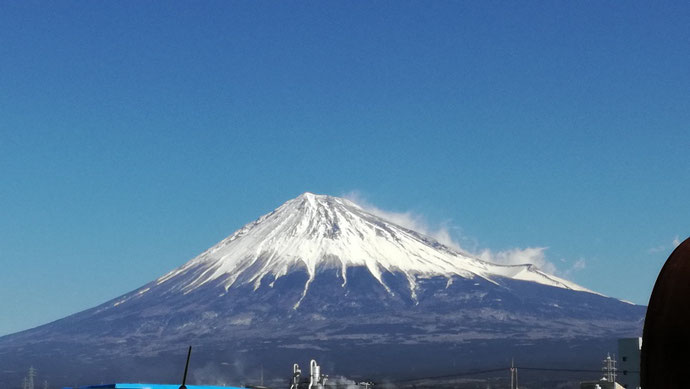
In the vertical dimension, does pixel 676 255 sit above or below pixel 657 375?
above

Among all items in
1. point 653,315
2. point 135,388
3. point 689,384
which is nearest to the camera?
point 689,384

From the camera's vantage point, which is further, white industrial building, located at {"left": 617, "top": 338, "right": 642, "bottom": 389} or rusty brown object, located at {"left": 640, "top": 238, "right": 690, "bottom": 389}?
white industrial building, located at {"left": 617, "top": 338, "right": 642, "bottom": 389}

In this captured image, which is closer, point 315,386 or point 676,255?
point 676,255

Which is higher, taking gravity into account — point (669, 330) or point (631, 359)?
point (631, 359)

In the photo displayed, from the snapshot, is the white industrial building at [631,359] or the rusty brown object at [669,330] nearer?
the rusty brown object at [669,330]

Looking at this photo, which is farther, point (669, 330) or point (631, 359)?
point (631, 359)

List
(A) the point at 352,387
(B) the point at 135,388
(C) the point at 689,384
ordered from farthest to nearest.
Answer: (A) the point at 352,387, (B) the point at 135,388, (C) the point at 689,384

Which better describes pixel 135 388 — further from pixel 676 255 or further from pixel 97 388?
pixel 676 255

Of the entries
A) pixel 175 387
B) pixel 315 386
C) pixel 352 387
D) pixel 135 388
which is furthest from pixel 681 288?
pixel 352 387
